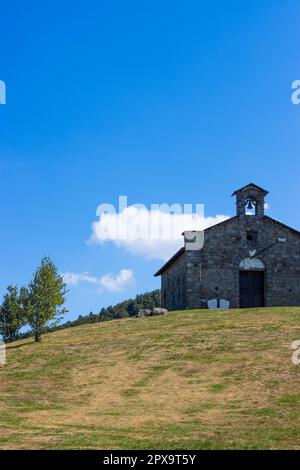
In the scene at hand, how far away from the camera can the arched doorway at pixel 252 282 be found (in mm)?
45500

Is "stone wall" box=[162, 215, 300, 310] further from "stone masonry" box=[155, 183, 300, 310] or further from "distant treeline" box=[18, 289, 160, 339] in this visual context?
"distant treeline" box=[18, 289, 160, 339]

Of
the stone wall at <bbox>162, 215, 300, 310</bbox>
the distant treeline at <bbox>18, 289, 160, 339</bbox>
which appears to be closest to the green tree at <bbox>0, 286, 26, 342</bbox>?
the stone wall at <bbox>162, 215, 300, 310</bbox>

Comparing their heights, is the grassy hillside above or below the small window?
below

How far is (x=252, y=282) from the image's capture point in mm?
45875

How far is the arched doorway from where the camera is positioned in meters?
45.5

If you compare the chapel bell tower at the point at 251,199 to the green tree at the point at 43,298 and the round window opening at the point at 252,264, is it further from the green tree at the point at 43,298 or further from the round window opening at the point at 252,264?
the green tree at the point at 43,298

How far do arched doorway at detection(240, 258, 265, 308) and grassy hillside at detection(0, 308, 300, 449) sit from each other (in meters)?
9.73

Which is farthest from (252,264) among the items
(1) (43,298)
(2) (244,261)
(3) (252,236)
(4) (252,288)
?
(1) (43,298)

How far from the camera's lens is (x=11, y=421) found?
55.1 feet

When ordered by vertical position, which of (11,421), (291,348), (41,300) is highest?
(41,300)

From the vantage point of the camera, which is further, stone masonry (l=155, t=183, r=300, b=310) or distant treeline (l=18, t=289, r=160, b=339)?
distant treeline (l=18, t=289, r=160, b=339)

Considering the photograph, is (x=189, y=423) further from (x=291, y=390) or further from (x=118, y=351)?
(x=118, y=351)
